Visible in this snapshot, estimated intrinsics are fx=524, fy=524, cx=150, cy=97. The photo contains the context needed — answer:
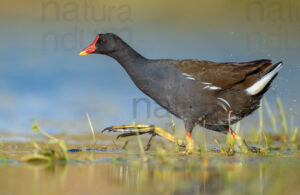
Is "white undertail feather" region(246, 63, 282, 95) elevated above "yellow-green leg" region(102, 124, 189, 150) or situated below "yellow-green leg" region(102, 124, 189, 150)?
above

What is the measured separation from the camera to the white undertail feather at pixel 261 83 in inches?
258

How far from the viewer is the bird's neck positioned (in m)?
6.96

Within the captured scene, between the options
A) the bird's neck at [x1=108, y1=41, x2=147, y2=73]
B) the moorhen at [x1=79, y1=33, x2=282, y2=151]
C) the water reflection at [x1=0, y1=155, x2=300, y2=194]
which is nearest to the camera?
the water reflection at [x1=0, y1=155, x2=300, y2=194]

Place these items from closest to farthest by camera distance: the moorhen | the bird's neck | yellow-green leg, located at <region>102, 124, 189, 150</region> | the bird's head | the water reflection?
1. the water reflection
2. yellow-green leg, located at <region>102, 124, 189, 150</region>
3. the moorhen
4. the bird's neck
5. the bird's head

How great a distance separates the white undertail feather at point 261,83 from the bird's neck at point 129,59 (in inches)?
56.7

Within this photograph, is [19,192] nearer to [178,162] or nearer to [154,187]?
[154,187]

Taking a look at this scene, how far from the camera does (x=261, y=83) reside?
6.55 m

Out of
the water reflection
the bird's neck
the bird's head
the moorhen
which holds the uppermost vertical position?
the bird's head

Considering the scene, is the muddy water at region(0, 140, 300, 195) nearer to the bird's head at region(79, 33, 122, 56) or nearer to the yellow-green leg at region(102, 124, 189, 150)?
the yellow-green leg at region(102, 124, 189, 150)

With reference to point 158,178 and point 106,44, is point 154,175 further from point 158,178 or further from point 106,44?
point 106,44

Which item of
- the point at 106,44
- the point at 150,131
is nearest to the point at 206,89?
the point at 150,131

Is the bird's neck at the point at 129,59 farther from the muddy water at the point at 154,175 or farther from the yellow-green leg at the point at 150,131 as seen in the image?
the muddy water at the point at 154,175

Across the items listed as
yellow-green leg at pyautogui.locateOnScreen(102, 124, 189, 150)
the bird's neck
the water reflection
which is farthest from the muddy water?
the bird's neck

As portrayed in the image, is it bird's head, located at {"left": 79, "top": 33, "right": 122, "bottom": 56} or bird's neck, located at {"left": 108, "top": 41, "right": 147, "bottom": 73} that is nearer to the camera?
bird's neck, located at {"left": 108, "top": 41, "right": 147, "bottom": 73}
